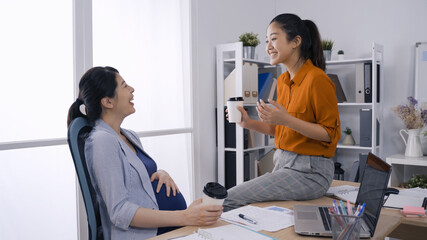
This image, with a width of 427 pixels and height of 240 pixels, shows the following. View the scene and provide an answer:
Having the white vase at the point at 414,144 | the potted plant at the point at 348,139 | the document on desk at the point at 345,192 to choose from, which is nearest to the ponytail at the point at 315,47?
the document on desk at the point at 345,192

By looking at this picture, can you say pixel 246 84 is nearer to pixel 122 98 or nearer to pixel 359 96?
pixel 359 96

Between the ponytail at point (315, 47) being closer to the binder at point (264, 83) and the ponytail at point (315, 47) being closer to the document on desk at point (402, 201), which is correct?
the document on desk at point (402, 201)

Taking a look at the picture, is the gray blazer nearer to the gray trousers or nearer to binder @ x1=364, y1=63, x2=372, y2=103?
the gray trousers

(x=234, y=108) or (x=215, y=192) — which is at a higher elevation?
(x=234, y=108)

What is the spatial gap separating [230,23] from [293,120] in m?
2.56

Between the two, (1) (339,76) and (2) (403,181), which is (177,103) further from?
(2) (403,181)

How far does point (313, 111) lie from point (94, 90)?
0.97 meters

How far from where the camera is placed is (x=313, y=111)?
172cm

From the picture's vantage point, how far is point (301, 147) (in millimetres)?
1682

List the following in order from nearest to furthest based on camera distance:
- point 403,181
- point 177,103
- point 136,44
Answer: point 136,44 → point 177,103 → point 403,181

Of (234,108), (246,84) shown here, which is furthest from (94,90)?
(246,84)

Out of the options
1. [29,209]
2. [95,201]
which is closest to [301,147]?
[95,201]

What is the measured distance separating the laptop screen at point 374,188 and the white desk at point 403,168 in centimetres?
231

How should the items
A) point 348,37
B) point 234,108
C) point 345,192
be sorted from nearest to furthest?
1. point 345,192
2. point 234,108
3. point 348,37
